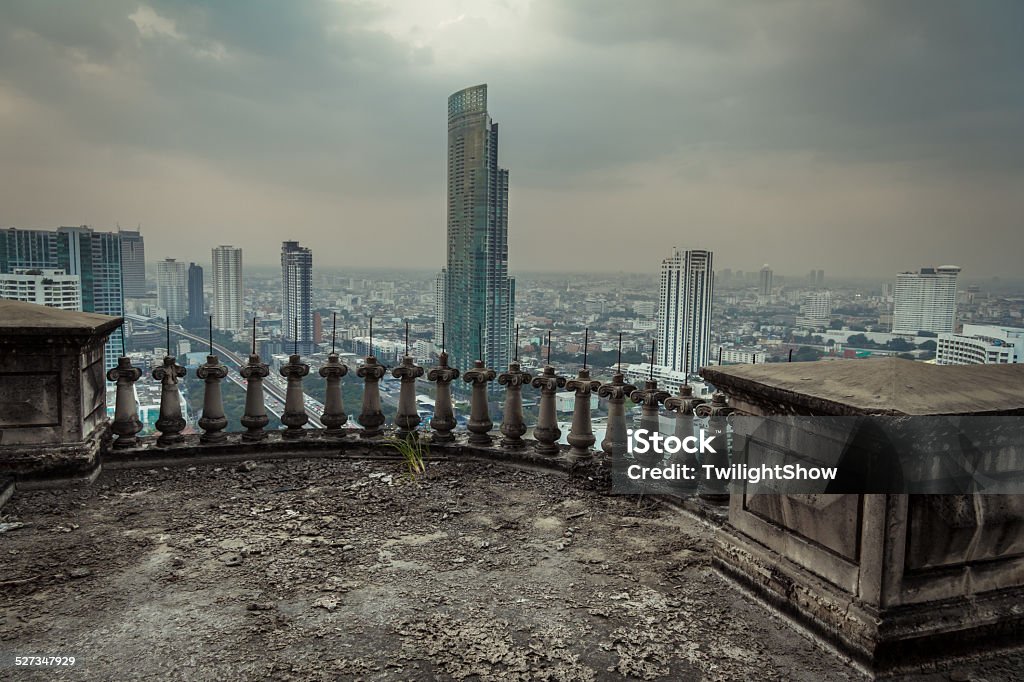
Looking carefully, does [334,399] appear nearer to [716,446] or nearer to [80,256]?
[716,446]

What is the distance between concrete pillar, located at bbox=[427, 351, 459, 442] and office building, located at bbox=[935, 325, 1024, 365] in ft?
10.9

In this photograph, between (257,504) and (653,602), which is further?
(257,504)

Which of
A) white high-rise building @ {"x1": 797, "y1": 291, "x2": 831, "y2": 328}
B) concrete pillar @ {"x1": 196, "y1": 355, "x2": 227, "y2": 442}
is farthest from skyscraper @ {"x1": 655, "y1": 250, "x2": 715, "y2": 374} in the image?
concrete pillar @ {"x1": 196, "y1": 355, "x2": 227, "y2": 442}

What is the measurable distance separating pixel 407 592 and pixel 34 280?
584 centimetres

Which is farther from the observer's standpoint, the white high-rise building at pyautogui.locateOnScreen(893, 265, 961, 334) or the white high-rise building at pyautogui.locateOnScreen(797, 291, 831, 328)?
the white high-rise building at pyautogui.locateOnScreen(797, 291, 831, 328)

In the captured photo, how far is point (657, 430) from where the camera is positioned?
4.45m

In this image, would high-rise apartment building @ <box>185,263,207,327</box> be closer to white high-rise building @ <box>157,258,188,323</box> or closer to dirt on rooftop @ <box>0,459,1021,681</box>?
white high-rise building @ <box>157,258,188,323</box>

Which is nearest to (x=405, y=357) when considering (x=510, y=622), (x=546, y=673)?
(x=510, y=622)

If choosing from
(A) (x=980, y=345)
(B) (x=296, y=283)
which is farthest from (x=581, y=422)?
(B) (x=296, y=283)

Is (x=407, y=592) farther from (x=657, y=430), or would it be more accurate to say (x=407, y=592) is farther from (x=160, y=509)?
(x=657, y=430)

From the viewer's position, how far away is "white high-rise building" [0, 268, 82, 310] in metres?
6.38

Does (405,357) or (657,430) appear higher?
(405,357)

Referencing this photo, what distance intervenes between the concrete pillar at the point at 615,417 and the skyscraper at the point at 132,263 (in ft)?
23.6

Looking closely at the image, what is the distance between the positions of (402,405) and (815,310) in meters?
5.09
